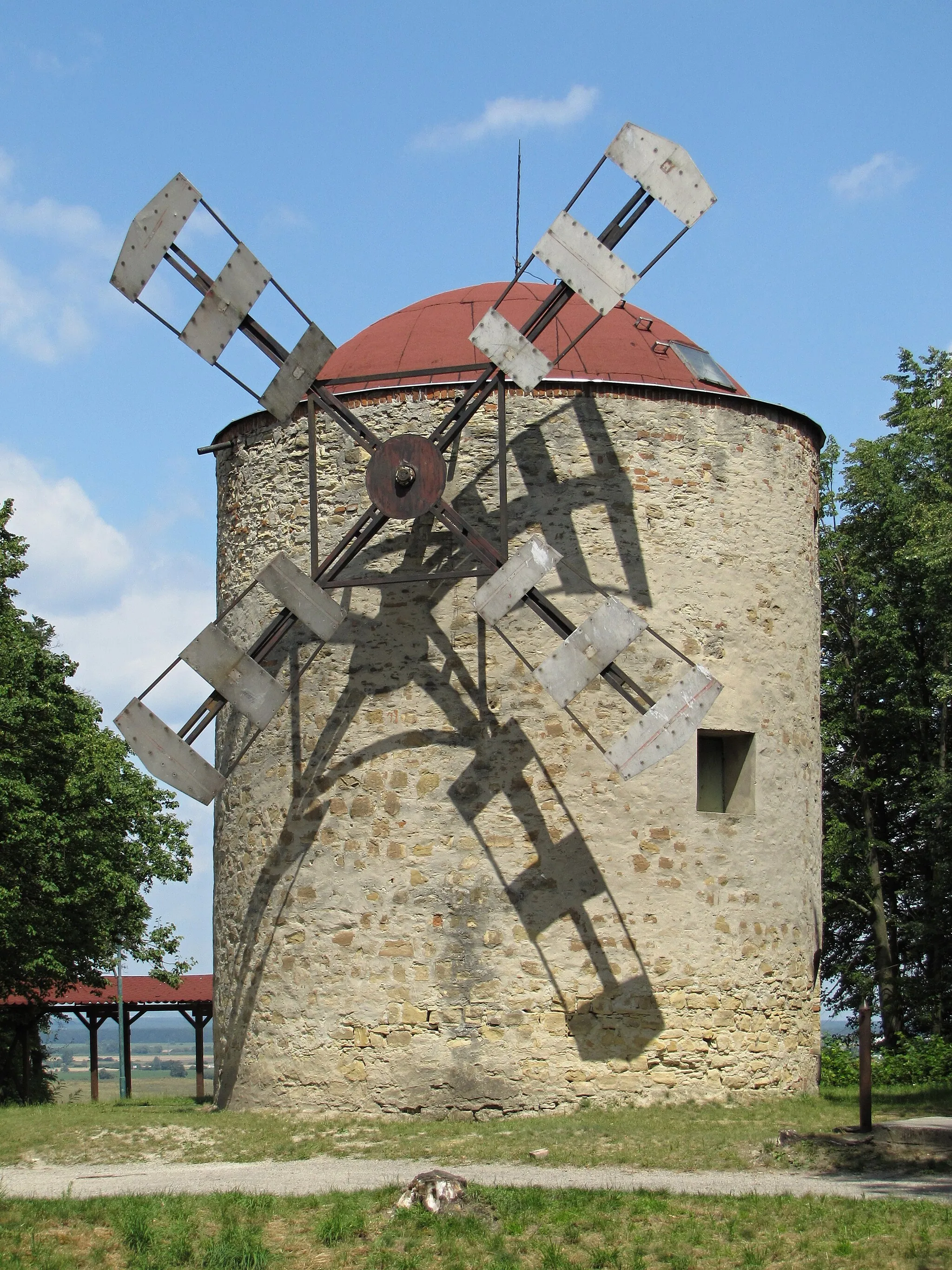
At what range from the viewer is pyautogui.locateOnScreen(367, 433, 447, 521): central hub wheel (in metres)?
12.5

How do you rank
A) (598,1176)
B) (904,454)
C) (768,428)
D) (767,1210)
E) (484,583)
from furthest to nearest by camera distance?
1. (904,454)
2. (768,428)
3. (484,583)
4. (598,1176)
5. (767,1210)

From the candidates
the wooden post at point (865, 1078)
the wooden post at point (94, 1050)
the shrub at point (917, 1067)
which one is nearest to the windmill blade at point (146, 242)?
the wooden post at point (865, 1078)

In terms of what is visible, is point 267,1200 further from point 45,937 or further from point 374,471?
point 45,937

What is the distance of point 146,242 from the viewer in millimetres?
12914

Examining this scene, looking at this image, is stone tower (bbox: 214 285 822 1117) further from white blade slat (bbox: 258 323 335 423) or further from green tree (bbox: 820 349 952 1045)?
green tree (bbox: 820 349 952 1045)

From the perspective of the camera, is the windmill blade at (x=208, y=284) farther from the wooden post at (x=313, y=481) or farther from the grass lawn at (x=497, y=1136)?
the grass lawn at (x=497, y=1136)

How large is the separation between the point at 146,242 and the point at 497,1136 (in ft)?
25.2

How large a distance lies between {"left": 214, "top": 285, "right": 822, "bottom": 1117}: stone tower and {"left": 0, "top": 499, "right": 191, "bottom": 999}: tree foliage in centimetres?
806

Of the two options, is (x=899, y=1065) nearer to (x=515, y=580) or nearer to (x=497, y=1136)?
(x=497, y=1136)

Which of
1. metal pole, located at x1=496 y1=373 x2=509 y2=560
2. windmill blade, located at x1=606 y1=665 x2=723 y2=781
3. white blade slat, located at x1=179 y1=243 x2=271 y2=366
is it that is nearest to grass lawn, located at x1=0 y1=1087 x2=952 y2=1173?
windmill blade, located at x1=606 y1=665 x2=723 y2=781

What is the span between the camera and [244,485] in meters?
14.1

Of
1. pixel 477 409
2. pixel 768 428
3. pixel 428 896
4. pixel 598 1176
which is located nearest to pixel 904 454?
pixel 768 428

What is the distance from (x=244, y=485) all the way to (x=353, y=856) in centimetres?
363

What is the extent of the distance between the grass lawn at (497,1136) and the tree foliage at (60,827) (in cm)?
813
